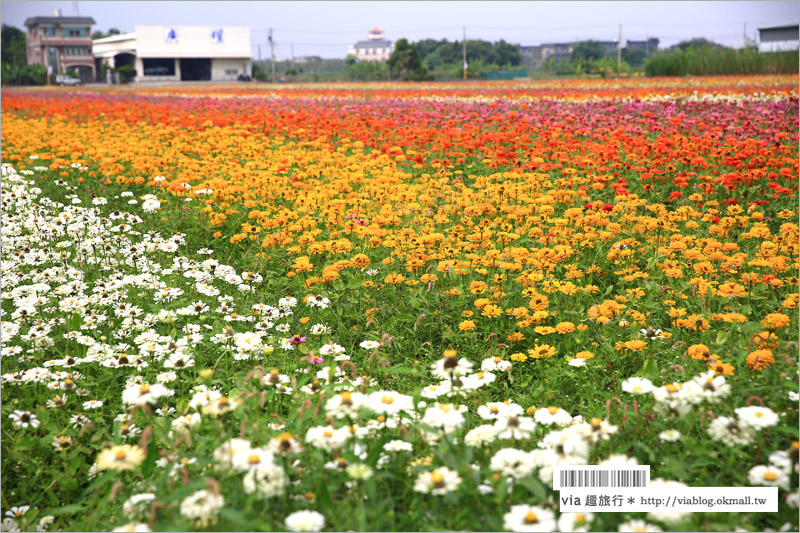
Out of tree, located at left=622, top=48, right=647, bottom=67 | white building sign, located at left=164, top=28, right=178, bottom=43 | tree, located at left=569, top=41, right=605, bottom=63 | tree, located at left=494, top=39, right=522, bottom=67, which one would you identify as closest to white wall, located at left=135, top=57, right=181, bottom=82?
white building sign, located at left=164, top=28, right=178, bottom=43

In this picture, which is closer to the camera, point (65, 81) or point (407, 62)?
point (407, 62)

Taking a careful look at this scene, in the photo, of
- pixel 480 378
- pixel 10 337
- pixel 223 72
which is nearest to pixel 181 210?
pixel 10 337

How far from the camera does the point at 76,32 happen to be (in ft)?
190

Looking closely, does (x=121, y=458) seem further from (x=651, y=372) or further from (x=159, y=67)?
(x=159, y=67)

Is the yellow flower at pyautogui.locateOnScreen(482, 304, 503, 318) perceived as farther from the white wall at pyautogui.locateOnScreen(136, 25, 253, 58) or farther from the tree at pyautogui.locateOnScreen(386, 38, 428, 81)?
the white wall at pyautogui.locateOnScreen(136, 25, 253, 58)

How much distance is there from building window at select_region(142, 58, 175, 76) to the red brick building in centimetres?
672

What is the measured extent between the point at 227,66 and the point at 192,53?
2997mm

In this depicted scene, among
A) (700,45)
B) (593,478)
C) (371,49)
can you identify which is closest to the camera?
(593,478)

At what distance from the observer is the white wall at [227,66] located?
173 feet

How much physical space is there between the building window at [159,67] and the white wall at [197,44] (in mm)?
1368

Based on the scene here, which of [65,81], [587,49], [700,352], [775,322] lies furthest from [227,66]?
[775,322]

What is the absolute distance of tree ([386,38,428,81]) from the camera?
36.6m

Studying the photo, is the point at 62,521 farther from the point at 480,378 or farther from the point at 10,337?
the point at 480,378

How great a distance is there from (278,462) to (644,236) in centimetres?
409
